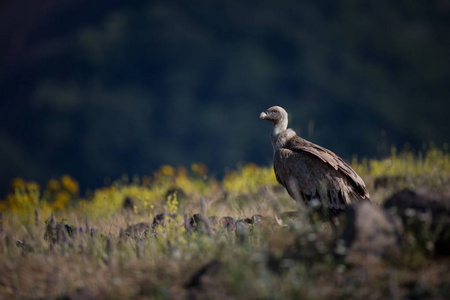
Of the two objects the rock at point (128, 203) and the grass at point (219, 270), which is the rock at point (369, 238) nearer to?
the grass at point (219, 270)

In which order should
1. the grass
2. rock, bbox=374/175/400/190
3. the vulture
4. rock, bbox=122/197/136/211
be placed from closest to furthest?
the grass
the vulture
rock, bbox=374/175/400/190
rock, bbox=122/197/136/211

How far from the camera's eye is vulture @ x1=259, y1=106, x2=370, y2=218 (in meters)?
5.59

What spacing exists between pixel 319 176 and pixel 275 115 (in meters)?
1.50

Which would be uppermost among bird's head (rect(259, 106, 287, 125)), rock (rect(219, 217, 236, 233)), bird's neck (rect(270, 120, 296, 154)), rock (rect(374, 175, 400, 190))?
bird's head (rect(259, 106, 287, 125))

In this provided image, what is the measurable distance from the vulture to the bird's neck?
212 millimetres

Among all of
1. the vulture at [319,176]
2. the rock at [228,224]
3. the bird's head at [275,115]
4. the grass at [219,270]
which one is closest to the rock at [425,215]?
the grass at [219,270]

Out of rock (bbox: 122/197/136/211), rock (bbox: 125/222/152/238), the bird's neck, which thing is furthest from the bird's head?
rock (bbox: 122/197/136/211)

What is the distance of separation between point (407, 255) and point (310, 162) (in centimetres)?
284

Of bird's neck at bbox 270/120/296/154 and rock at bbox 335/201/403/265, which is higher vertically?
bird's neck at bbox 270/120/296/154

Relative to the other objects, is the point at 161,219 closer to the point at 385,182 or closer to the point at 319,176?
the point at 319,176

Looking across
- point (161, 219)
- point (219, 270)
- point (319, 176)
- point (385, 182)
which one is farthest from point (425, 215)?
point (385, 182)

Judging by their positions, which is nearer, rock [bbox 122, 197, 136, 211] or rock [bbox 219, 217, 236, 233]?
rock [bbox 219, 217, 236, 233]

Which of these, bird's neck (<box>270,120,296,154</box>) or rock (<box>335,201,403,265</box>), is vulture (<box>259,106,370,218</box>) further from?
rock (<box>335,201,403,265</box>)

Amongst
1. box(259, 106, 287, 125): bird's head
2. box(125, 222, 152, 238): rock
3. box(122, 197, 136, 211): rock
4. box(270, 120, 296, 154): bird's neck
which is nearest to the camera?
box(125, 222, 152, 238): rock
